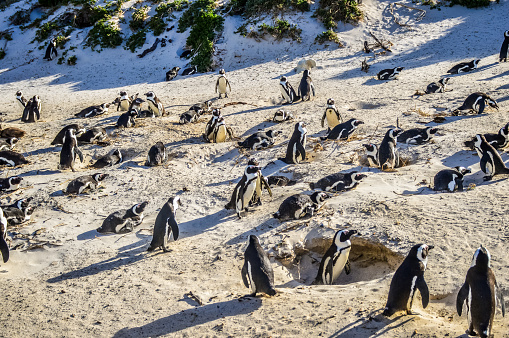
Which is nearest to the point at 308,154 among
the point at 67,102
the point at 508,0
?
the point at 67,102

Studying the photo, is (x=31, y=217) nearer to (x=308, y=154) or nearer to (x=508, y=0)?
(x=308, y=154)

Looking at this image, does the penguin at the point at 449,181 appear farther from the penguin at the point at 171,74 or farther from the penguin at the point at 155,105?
the penguin at the point at 171,74

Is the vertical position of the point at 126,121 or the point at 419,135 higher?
the point at 126,121

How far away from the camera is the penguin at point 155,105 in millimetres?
11516

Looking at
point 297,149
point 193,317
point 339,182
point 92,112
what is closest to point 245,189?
point 339,182

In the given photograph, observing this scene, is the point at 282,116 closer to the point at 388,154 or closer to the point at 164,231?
the point at 388,154

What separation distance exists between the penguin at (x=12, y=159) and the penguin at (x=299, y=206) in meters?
5.51

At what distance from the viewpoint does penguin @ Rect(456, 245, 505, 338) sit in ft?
12.8

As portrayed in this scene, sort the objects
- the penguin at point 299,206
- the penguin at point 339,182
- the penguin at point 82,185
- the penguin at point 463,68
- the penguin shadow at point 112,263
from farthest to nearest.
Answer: the penguin at point 463,68, the penguin at point 82,185, the penguin at point 339,182, the penguin at point 299,206, the penguin shadow at point 112,263

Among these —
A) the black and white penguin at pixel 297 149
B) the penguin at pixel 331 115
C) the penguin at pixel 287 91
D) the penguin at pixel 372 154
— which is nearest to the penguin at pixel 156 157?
the black and white penguin at pixel 297 149

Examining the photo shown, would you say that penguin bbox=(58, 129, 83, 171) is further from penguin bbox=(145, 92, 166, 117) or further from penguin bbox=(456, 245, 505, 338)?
penguin bbox=(456, 245, 505, 338)

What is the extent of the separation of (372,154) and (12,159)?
268 inches

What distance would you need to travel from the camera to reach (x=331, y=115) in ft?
32.4

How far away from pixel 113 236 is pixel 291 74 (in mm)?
9199
